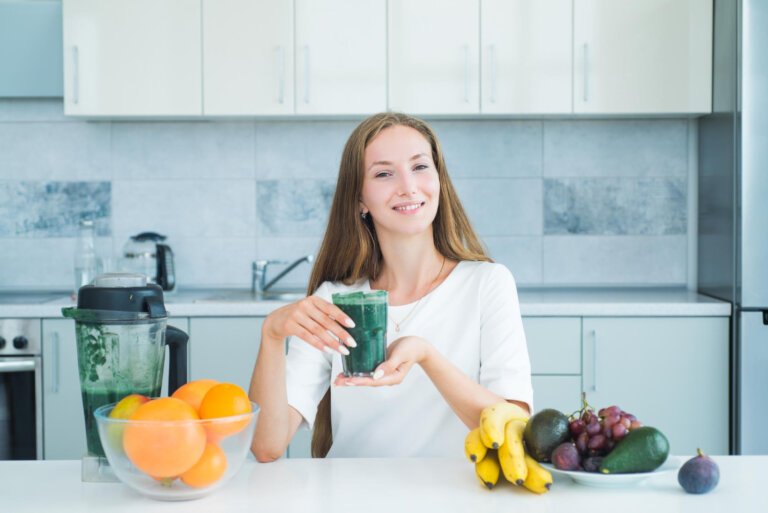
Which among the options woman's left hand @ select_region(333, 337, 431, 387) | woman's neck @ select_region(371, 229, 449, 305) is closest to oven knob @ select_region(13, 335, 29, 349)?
woman's neck @ select_region(371, 229, 449, 305)

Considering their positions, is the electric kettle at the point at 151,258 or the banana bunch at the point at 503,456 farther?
the electric kettle at the point at 151,258

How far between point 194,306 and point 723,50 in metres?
2.11

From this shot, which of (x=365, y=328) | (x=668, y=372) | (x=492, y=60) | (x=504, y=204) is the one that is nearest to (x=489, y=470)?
(x=365, y=328)

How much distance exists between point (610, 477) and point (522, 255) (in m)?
2.44

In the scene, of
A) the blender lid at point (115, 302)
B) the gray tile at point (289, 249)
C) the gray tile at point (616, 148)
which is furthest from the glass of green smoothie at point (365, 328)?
the gray tile at point (616, 148)

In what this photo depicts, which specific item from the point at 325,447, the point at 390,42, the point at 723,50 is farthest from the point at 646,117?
the point at 325,447

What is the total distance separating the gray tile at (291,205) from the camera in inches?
139

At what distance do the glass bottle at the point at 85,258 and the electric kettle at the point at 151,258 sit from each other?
0.12 m

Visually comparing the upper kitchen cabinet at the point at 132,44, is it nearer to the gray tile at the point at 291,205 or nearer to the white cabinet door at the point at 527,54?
the gray tile at the point at 291,205

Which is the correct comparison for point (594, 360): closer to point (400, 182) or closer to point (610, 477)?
point (400, 182)

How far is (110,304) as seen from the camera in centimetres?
120

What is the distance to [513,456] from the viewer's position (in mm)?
1138

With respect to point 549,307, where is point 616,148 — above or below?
above

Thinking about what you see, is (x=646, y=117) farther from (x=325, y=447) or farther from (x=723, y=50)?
(x=325, y=447)
